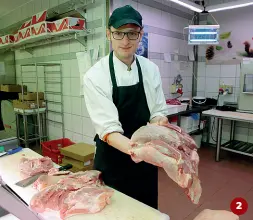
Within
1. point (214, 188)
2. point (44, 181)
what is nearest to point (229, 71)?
point (214, 188)

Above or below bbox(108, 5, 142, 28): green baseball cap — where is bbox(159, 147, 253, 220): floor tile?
below

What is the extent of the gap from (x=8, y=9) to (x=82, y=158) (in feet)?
12.7

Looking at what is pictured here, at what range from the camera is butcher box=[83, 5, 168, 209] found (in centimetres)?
123

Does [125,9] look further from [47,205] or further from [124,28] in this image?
[47,205]

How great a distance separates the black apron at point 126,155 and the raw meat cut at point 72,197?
0.16 metres

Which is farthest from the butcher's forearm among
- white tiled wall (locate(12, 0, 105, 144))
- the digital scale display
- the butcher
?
the digital scale display

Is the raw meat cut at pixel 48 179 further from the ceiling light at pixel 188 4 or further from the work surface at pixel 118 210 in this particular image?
the ceiling light at pixel 188 4

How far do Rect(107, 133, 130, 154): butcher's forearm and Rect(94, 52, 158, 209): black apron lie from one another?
0.86 ft

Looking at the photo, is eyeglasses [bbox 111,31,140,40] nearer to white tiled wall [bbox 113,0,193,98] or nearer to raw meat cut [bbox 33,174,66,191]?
raw meat cut [bbox 33,174,66,191]

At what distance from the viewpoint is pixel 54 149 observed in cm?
324

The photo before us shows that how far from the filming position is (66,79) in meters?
3.66

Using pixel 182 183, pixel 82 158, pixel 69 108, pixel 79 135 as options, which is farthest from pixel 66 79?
pixel 182 183

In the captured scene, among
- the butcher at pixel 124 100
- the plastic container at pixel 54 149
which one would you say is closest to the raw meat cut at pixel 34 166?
the butcher at pixel 124 100

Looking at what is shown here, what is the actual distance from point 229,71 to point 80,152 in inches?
115
